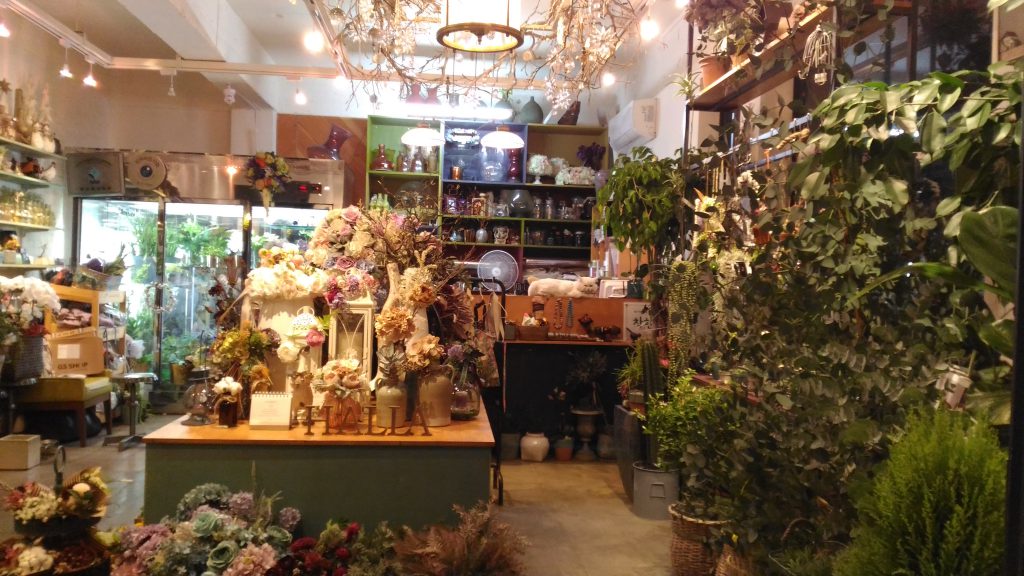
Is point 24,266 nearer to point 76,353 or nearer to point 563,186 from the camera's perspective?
point 76,353

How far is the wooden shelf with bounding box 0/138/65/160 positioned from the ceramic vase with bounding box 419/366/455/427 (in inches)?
199

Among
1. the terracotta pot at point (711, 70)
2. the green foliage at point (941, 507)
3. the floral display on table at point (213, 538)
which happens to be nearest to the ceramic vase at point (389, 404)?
the floral display on table at point (213, 538)

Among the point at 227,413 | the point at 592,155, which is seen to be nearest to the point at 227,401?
the point at 227,413

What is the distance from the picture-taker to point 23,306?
5297 millimetres

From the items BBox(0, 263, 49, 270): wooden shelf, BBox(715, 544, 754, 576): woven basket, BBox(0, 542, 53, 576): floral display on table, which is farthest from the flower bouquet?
BBox(0, 263, 49, 270): wooden shelf

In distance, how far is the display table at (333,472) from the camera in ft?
8.52

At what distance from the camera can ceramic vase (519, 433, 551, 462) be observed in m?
5.90

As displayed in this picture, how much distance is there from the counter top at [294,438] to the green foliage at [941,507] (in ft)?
4.81

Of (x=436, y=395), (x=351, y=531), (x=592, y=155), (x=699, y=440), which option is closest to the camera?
(x=351, y=531)

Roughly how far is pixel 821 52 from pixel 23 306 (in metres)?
5.26

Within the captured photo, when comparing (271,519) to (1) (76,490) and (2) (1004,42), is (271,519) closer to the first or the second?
(1) (76,490)

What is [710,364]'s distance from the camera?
109 inches

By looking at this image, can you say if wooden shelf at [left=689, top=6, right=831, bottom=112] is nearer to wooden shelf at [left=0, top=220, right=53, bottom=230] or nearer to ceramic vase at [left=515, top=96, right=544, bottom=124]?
ceramic vase at [left=515, top=96, right=544, bottom=124]

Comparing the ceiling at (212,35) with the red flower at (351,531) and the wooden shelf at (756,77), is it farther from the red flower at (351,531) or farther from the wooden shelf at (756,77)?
the red flower at (351,531)
